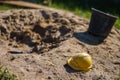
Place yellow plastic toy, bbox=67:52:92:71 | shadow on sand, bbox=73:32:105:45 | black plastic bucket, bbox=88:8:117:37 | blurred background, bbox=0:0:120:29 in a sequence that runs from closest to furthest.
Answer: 1. yellow plastic toy, bbox=67:52:92:71
2. shadow on sand, bbox=73:32:105:45
3. black plastic bucket, bbox=88:8:117:37
4. blurred background, bbox=0:0:120:29

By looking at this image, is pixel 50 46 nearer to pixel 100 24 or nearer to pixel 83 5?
pixel 100 24

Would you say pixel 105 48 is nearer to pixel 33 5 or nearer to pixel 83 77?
pixel 83 77

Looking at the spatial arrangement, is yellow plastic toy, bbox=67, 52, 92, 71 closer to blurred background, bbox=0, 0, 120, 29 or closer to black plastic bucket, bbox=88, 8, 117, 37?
black plastic bucket, bbox=88, 8, 117, 37

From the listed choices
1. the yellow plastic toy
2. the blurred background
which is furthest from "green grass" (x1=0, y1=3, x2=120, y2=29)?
the yellow plastic toy

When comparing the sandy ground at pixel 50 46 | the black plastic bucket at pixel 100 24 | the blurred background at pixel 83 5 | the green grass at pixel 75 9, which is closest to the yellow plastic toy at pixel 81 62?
the sandy ground at pixel 50 46

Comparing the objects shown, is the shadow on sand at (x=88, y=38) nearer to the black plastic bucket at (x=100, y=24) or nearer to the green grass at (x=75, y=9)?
the black plastic bucket at (x=100, y=24)

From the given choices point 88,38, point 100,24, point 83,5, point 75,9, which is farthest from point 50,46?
point 83,5
